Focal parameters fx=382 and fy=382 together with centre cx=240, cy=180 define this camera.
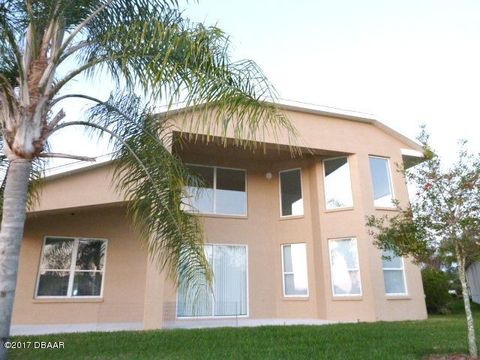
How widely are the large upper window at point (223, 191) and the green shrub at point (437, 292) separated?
9.20 m

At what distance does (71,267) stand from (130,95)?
29.3 ft

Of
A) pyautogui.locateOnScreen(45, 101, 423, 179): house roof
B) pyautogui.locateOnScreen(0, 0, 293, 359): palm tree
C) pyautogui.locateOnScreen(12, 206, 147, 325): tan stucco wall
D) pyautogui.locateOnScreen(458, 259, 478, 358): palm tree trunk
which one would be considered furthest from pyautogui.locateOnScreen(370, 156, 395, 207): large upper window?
pyautogui.locateOnScreen(0, 0, 293, 359): palm tree

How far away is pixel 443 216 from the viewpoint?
7754mm

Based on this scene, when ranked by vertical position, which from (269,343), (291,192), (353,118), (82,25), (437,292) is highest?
(353,118)

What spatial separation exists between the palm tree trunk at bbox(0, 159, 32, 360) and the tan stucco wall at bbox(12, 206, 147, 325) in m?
8.66

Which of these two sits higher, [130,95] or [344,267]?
[130,95]

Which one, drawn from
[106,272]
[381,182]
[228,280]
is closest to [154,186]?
[106,272]

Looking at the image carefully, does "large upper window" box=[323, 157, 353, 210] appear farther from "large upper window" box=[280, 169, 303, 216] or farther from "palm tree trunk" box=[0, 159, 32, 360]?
"palm tree trunk" box=[0, 159, 32, 360]

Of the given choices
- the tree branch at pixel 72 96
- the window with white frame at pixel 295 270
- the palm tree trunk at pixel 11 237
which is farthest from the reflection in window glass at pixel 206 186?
the palm tree trunk at pixel 11 237

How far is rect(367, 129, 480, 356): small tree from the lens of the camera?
758 cm

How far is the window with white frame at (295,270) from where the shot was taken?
1532 centimetres

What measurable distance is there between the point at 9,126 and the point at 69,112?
1094 mm

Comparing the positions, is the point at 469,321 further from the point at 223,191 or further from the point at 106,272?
the point at 106,272

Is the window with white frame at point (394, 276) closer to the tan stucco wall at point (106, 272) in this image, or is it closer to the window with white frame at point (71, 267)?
the tan stucco wall at point (106, 272)
